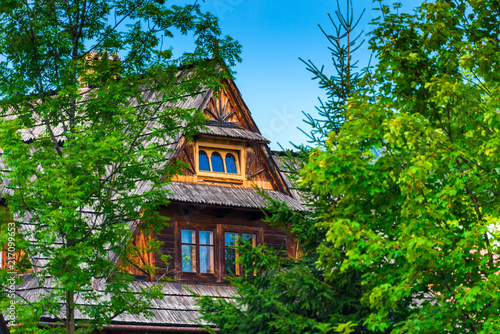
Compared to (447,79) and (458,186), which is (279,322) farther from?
(447,79)

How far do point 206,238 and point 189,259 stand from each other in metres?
0.91

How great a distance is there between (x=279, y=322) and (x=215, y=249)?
1024cm

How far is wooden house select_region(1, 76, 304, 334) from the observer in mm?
21172

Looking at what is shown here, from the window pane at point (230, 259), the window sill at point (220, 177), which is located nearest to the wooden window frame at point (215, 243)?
the window pane at point (230, 259)

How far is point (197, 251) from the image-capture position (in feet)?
73.6

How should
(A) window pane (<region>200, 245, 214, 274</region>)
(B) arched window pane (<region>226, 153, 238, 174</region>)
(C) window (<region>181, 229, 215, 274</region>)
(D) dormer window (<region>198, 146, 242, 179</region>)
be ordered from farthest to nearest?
(B) arched window pane (<region>226, 153, 238, 174</region>) → (D) dormer window (<region>198, 146, 242, 179</region>) → (A) window pane (<region>200, 245, 214, 274</region>) → (C) window (<region>181, 229, 215, 274</region>)

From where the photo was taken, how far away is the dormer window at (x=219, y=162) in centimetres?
2333

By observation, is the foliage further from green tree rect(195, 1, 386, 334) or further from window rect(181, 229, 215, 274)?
window rect(181, 229, 215, 274)

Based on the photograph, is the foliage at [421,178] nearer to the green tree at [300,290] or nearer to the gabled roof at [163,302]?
the green tree at [300,290]

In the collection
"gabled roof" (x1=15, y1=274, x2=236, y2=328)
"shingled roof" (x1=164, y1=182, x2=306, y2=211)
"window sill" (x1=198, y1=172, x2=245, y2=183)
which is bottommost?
"gabled roof" (x1=15, y1=274, x2=236, y2=328)

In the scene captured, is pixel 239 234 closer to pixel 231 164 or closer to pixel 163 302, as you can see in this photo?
pixel 231 164

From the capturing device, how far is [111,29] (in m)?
15.2

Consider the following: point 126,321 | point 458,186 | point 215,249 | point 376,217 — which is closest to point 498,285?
point 458,186

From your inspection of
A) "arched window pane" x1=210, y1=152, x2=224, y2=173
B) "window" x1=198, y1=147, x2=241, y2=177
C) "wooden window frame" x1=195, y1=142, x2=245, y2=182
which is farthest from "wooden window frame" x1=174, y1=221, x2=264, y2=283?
"arched window pane" x1=210, y1=152, x2=224, y2=173
